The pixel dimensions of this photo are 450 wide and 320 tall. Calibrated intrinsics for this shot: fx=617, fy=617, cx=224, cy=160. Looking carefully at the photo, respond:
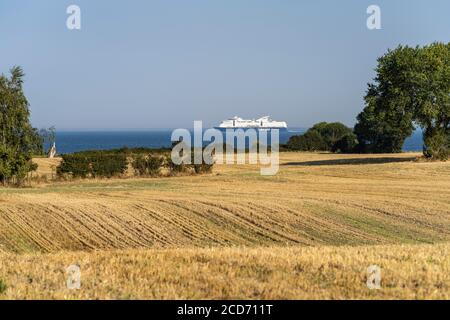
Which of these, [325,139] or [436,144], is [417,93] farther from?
[325,139]

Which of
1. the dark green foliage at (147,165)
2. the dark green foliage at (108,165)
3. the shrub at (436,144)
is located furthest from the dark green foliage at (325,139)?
the dark green foliage at (108,165)

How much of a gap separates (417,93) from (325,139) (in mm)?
52706

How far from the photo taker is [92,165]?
143 feet

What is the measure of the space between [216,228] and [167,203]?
5161 millimetres

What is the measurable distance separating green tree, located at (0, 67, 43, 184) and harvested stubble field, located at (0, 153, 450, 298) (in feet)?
7.29

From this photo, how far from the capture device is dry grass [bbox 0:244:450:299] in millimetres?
8789

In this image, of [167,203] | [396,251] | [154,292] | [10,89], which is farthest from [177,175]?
A: [154,292]

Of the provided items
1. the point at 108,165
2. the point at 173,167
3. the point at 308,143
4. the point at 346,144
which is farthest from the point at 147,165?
the point at 308,143

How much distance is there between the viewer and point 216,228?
21703mm

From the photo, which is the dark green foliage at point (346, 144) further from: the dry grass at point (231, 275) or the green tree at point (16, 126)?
the dry grass at point (231, 275)

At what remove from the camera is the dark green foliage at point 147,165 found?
150ft

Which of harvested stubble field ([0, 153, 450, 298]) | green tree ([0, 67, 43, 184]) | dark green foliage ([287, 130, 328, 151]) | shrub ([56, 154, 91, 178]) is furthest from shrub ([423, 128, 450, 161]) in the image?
dark green foliage ([287, 130, 328, 151])

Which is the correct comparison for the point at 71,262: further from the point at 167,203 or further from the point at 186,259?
the point at 167,203

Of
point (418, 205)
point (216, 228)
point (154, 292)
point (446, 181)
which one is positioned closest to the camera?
point (154, 292)
